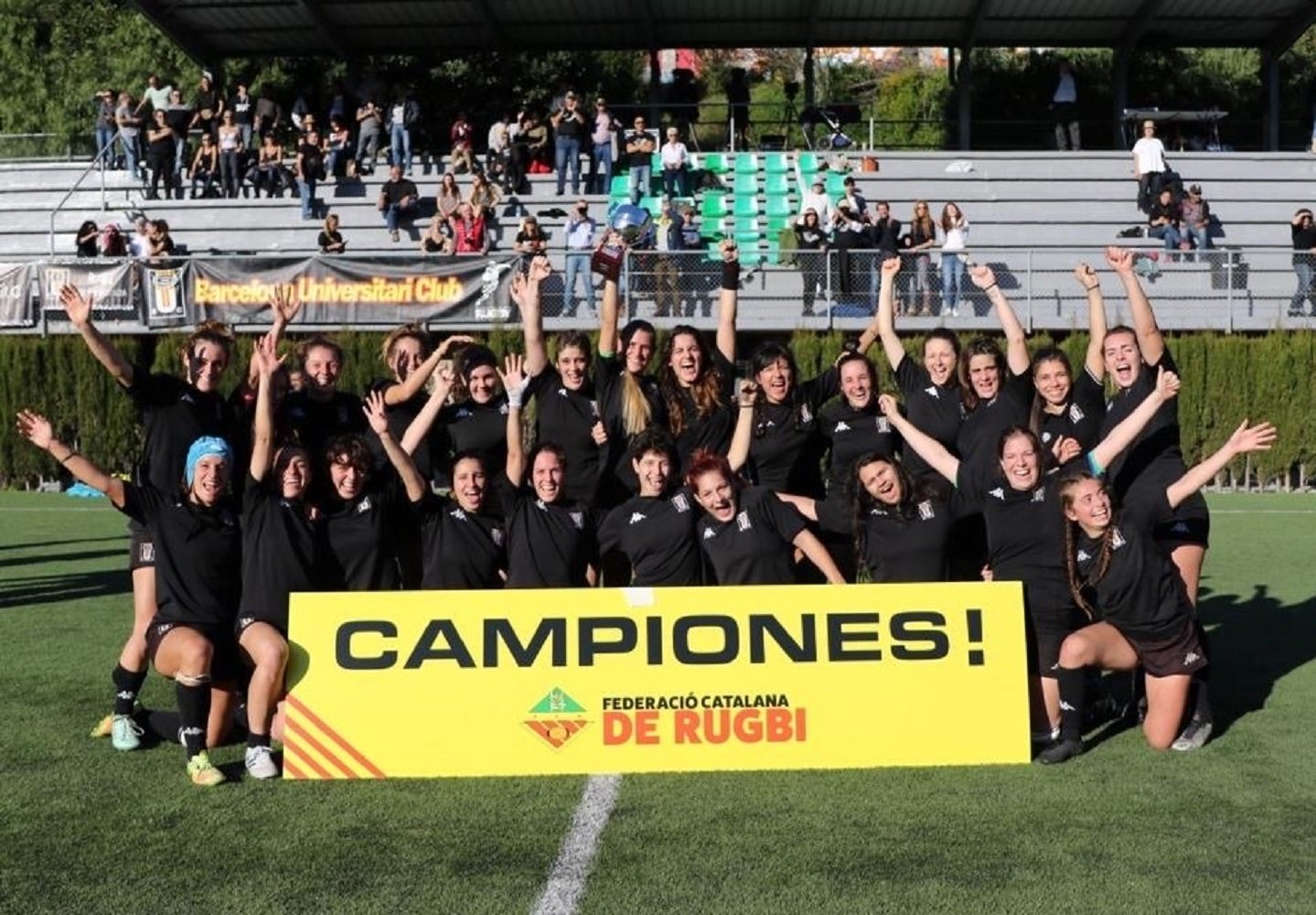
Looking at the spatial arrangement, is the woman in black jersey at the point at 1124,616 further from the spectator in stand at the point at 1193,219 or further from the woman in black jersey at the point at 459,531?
the spectator in stand at the point at 1193,219

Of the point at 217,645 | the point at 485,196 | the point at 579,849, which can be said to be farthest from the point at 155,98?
the point at 579,849

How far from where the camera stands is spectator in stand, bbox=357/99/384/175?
28.5m

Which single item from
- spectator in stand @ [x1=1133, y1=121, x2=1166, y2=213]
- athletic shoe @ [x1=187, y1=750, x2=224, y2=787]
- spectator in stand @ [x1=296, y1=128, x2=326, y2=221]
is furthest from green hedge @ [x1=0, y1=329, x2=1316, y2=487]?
athletic shoe @ [x1=187, y1=750, x2=224, y2=787]

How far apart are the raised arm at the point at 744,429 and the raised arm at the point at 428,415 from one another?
1.40m

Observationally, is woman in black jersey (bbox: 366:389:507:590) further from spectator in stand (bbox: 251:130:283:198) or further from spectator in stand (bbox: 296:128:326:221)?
spectator in stand (bbox: 251:130:283:198)

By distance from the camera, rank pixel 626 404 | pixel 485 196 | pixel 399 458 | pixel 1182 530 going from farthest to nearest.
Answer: pixel 485 196, pixel 626 404, pixel 1182 530, pixel 399 458

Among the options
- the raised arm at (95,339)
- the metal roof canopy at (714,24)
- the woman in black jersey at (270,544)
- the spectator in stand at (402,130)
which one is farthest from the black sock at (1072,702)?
the metal roof canopy at (714,24)

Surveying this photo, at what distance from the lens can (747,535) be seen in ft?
24.6

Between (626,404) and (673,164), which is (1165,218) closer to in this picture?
(673,164)

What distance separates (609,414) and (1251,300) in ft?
52.9

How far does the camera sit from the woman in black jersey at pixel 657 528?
755 centimetres

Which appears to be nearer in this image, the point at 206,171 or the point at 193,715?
the point at 193,715

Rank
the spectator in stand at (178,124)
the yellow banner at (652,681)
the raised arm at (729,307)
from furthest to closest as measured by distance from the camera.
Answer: the spectator in stand at (178,124)
the raised arm at (729,307)
the yellow banner at (652,681)

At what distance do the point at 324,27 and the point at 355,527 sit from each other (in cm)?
2459
